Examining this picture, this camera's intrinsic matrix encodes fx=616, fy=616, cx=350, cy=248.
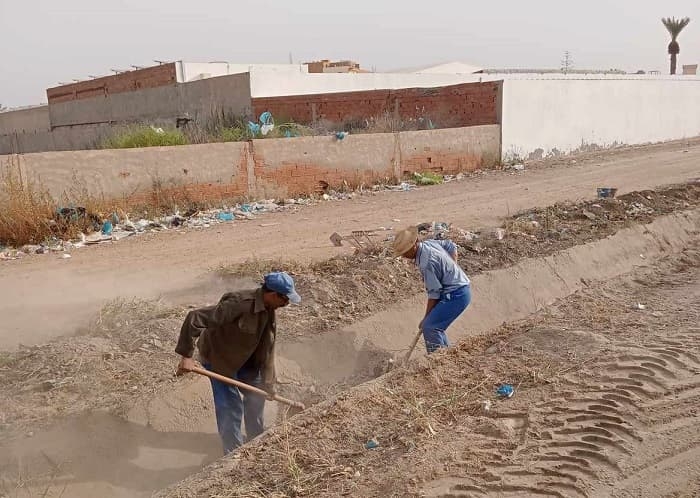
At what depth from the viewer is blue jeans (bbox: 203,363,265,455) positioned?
4.14 meters

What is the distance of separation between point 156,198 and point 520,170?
9.53 m

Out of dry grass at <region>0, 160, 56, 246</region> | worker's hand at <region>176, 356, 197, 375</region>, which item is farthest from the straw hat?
dry grass at <region>0, 160, 56, 246</region>

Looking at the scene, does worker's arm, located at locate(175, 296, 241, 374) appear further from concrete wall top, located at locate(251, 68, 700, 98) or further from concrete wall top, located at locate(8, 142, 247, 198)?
concrete wall top, located at locate(251, 68, 700, 98)

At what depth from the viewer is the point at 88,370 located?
15.9ft

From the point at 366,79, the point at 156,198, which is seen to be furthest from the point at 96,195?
the point at 366,79

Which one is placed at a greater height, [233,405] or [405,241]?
[405,241]

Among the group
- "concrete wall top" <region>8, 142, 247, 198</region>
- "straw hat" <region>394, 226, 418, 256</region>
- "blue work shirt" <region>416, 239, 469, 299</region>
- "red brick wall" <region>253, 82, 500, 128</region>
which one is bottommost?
"blue work shirt" <region>416, 239, 469, 299</region>

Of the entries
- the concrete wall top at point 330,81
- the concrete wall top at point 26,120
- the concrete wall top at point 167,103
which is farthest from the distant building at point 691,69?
the concrete wall top at point 26,120

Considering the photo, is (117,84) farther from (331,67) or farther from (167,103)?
(331,67)

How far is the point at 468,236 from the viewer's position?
824cm

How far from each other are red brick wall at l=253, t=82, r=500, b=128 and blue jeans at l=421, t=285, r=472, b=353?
41.0 ft

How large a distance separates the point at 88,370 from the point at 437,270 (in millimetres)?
2850

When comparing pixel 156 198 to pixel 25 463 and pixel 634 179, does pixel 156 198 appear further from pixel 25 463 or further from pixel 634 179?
pixel 634 179

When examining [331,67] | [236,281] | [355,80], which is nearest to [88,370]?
[236,281]
